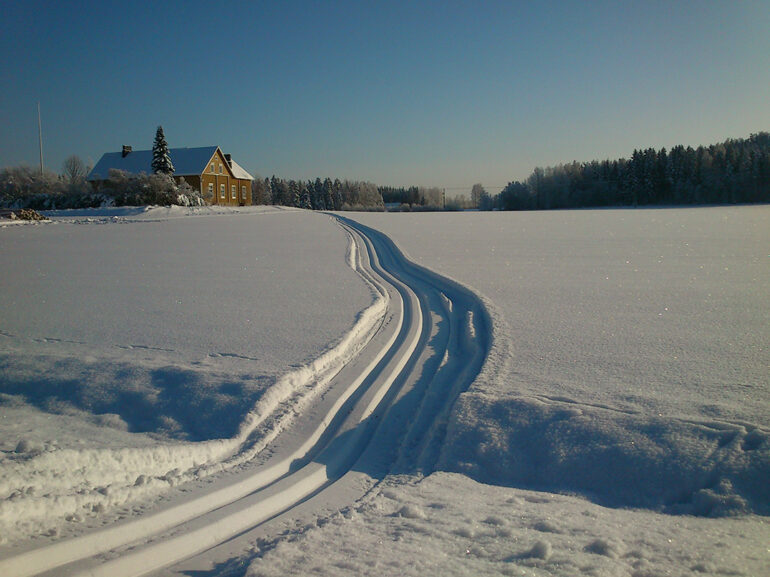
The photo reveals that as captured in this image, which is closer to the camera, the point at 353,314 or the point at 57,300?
the point at 353,314

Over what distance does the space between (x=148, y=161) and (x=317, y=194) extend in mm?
60720

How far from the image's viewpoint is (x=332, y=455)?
4000 mm

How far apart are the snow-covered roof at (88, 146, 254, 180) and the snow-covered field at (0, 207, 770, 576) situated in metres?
47.4

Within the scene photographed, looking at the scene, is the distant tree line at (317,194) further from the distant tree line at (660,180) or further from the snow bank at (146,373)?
the snow bank at (146,373)

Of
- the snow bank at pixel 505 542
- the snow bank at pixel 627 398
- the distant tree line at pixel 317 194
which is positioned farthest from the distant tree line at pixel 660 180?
the snow bank at pixel 505 542

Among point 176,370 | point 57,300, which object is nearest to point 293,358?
point 176,370

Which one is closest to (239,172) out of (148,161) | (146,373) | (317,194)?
(148,161)

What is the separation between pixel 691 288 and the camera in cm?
947

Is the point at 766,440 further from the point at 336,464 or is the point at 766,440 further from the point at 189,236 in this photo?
the point at 189,236

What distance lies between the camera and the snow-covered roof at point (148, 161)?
5288 cm

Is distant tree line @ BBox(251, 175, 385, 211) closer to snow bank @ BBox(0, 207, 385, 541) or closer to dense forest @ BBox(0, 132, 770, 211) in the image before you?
dense forest @ BBox(0, 132, 770, 211)

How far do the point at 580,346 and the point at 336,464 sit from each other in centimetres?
353

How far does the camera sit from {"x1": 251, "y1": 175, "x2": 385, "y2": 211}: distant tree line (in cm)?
9475

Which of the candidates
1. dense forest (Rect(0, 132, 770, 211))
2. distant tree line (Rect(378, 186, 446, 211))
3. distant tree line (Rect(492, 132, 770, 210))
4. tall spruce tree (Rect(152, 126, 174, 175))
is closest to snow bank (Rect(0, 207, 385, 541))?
dense forest (Rect(0, 132, 770, 211))
